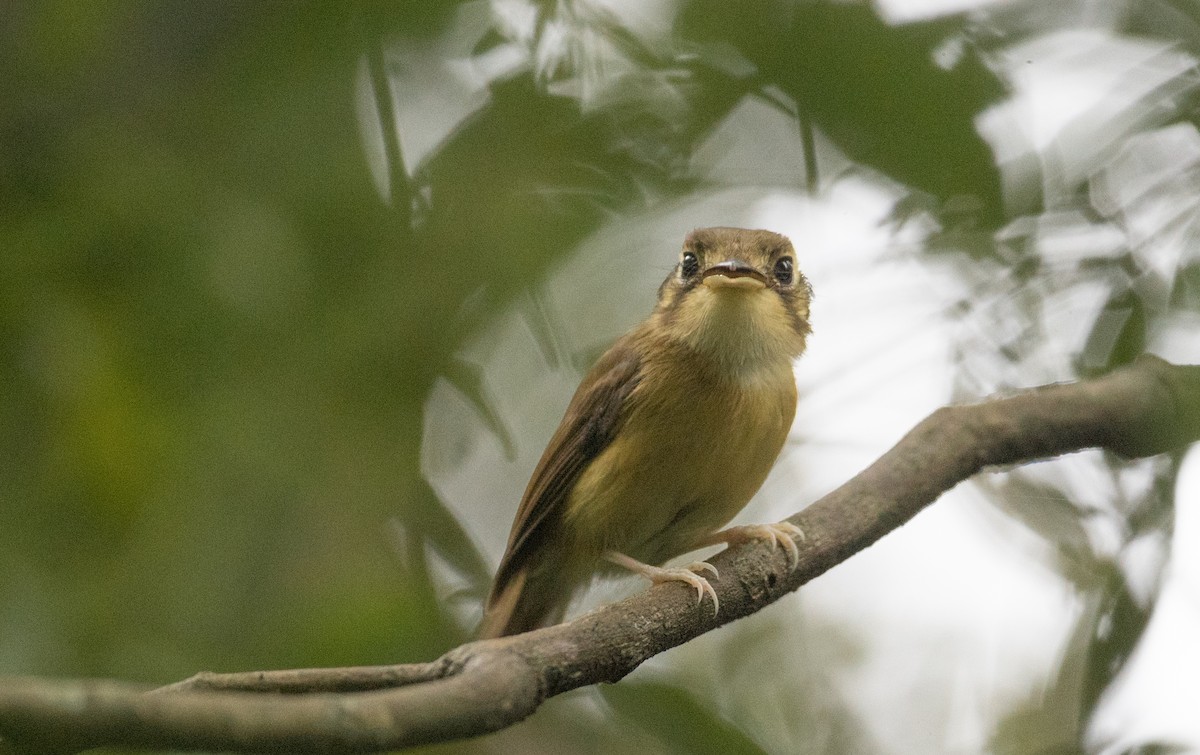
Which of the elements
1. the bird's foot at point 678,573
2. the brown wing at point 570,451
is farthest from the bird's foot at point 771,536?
the brown wing at point 570,451

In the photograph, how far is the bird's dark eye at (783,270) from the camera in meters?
4.02

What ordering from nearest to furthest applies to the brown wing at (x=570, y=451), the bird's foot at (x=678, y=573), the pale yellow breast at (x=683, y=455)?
1. the bird's foot at (x=678, y=573)
2. the pale yellow breast at (x=683, y=455)
3. the brown wing at (x=570, y=451)

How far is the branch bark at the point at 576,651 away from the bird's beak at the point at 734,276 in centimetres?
75

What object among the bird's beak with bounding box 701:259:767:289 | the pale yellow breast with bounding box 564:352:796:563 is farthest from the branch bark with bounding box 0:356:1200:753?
the bird's beak with bounding box 701:259:767:289

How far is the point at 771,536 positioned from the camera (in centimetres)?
335

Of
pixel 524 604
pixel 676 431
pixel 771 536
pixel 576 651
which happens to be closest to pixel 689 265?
pixel 676 431

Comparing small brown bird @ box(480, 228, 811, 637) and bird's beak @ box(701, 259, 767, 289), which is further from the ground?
bird's beak @ box(701, 259, 767, 289)

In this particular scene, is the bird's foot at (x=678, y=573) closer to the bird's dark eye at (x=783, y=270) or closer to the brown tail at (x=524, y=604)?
the brown tail at (x=524, y=604)

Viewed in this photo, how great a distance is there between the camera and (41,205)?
3.30 metres

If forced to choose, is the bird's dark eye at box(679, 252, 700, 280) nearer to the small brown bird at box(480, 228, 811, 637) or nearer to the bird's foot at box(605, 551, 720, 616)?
the small brown bird at box(480, 228, 811, 637)

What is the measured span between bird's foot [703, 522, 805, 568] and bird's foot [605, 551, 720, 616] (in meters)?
0.20

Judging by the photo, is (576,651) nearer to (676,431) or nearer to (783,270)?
(676,431)

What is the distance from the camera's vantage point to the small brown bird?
3770mm

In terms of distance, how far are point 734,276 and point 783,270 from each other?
31cm
